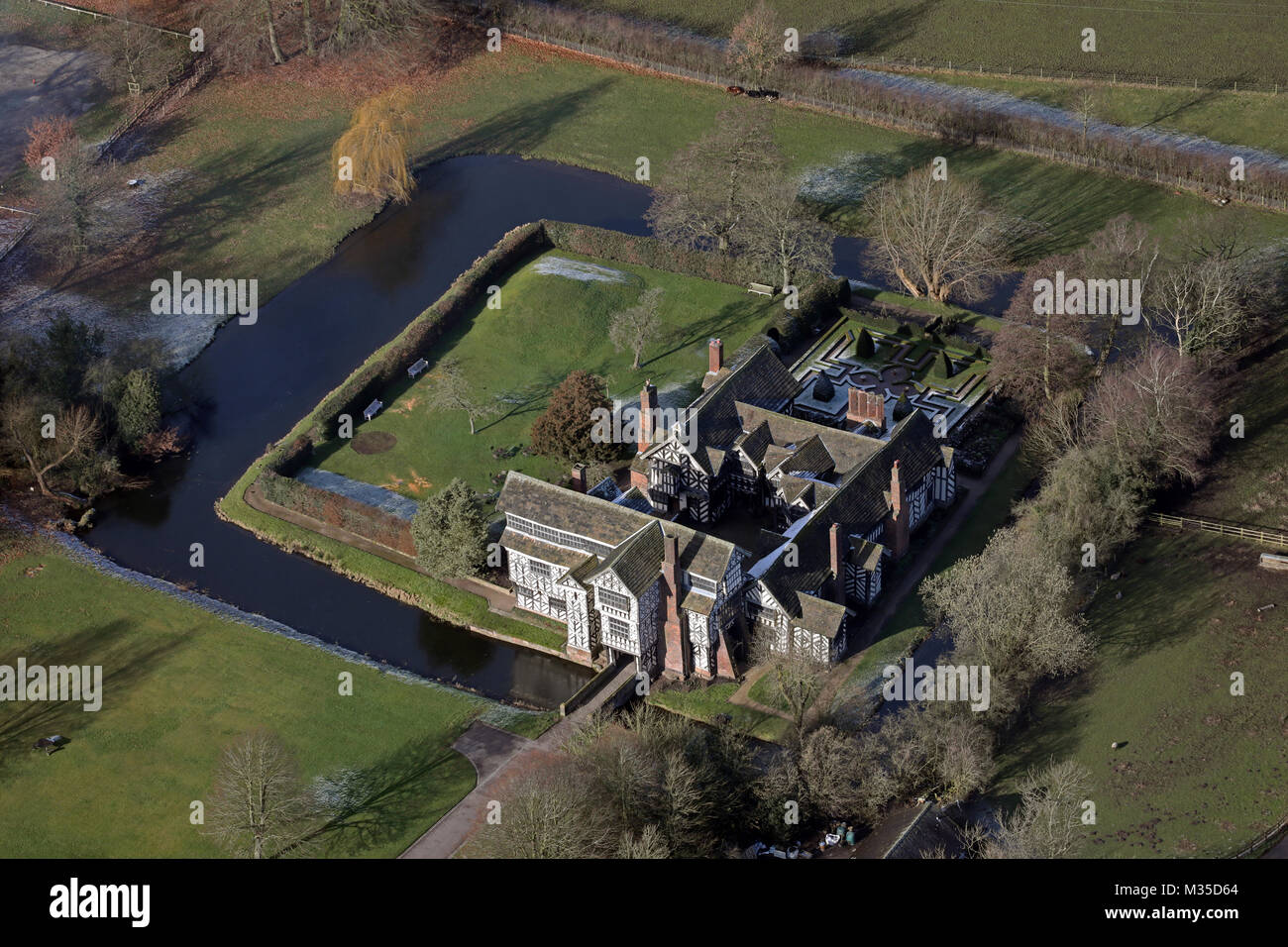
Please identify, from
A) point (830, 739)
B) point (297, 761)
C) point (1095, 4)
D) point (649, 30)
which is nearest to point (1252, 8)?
point (1095, 4)

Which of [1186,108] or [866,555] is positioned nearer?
[866,555]

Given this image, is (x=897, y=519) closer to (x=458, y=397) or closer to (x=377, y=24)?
(x=458, y=397)

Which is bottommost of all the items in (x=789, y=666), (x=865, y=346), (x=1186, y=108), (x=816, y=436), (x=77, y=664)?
(x=77, y=664)

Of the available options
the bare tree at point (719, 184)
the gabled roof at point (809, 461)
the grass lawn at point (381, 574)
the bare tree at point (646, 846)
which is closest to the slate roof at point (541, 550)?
the grass lawn at point (381, 574)

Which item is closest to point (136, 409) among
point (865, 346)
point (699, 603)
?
point (699, 603)

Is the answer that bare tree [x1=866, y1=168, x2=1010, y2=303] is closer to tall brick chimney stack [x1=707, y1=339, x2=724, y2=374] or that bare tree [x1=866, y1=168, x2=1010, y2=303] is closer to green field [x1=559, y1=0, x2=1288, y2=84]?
tall brick chimney stack [x1=707, y1=339, x2=724, y2=374]

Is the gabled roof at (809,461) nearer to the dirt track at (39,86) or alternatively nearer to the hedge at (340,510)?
the hedge at (340,510)
